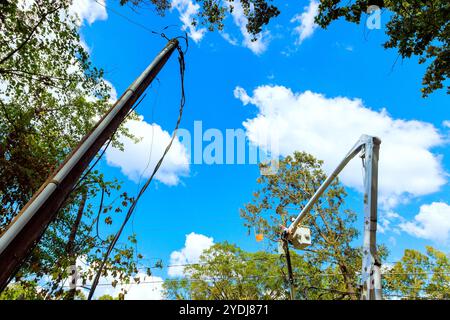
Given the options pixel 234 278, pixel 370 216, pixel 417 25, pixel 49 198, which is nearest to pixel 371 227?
pixel 370 216

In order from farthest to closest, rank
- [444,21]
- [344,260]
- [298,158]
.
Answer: [298,158]
[344,260]
[444,21]

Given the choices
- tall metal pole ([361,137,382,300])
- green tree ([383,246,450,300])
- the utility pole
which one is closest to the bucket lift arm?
tall metal pole ([361,137,382,300])

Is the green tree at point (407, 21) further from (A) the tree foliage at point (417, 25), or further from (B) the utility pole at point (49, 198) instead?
(B) the utility pole at point (49, 198)

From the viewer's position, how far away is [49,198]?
1.75 meters

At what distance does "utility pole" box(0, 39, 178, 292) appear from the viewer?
60.0 inches

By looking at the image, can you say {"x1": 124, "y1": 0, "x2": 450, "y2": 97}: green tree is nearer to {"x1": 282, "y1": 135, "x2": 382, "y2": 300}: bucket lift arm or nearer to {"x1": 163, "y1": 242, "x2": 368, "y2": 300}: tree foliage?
{"x1": 282, "y1": 135, "x2": 382, "y2": 300}: bucket lift arm

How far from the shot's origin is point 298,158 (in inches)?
889

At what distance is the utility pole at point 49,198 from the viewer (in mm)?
1523

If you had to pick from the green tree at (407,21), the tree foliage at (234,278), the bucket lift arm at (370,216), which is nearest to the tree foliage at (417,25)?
the green tree at (407,21)
